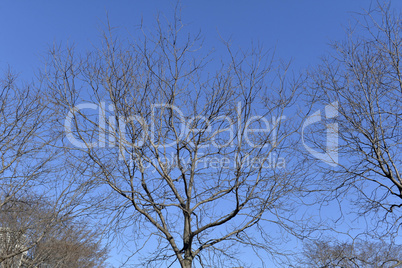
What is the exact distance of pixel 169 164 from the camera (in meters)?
7.70

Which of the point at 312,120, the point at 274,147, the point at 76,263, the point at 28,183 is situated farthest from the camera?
the point at 76,263

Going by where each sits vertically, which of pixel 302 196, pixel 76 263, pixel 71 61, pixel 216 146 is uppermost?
pixel 76 263

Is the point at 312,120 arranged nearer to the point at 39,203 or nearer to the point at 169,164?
the point at 169,164

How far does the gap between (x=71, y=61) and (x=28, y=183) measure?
12.1 ft

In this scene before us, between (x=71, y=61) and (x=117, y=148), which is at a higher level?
(x=71, y=61)

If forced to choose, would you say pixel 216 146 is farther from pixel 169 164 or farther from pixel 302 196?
pixel 302 196

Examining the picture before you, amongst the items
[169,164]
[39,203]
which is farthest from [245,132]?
[39,203]

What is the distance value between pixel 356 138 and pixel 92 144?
5246 mm

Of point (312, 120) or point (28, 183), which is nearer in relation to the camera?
point (312, 120)

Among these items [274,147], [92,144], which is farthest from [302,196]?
[92,144]

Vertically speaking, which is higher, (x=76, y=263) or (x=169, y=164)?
(x=76, y=263)

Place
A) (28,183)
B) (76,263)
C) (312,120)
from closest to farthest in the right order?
(312,120) < (28,183) < (76,263)

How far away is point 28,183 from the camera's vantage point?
10.2 meters

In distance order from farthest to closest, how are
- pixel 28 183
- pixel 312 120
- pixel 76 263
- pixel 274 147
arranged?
pixel 76 263 < pixel 28 183 < pixel 312 120 < pixel 274 147
